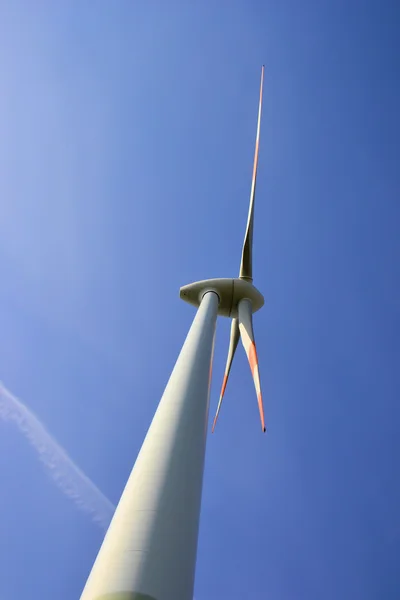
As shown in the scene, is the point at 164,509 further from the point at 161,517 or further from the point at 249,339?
the point at 249,339

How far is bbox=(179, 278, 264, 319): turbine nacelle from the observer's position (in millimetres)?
18438

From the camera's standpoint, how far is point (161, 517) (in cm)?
562

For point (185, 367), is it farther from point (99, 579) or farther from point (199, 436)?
point (99, 579)

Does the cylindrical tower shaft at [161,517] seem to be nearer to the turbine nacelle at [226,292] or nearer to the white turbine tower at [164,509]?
the white turbine tower at [164,509]

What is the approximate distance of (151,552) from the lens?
16.9 feet

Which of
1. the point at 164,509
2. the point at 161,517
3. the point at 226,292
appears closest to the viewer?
the point at 161,517

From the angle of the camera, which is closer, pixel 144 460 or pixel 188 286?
pixel 144 460

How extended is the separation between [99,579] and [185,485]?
1675 millimetres

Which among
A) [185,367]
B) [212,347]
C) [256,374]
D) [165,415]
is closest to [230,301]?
[256,374]

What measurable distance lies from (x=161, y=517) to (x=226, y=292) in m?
13.2

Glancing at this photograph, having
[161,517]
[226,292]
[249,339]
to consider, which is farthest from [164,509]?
[226,292]

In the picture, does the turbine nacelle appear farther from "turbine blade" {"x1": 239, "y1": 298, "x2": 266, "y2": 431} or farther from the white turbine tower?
the white turbine tower

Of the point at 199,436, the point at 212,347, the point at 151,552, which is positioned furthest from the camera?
the point at 212,347

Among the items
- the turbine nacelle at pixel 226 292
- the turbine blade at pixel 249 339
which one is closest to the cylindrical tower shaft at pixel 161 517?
the turbine blade at pixel 249 339
